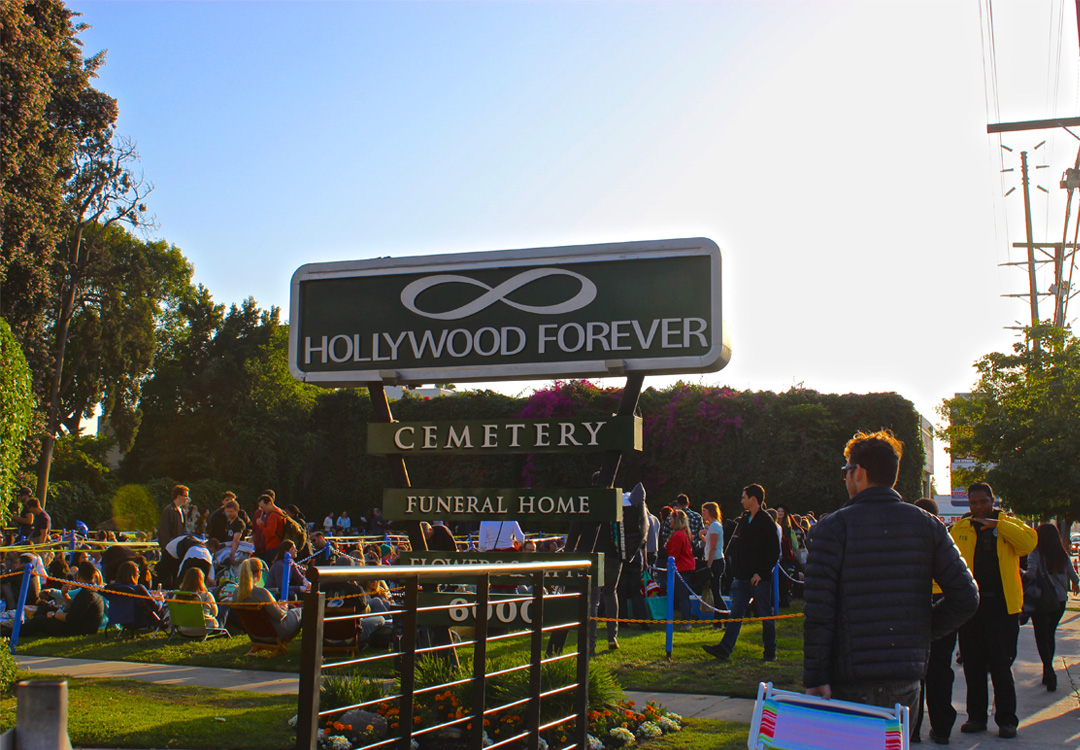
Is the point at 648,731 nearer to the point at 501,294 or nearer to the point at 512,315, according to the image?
the point at 512,315

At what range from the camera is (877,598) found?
3.95 m

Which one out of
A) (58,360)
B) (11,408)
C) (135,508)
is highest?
(58,360)

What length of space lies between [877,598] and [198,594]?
8.77 m

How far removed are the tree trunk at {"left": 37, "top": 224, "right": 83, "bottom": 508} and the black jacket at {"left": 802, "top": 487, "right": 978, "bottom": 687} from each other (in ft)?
96.7

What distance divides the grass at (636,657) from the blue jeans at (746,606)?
0.60 ft

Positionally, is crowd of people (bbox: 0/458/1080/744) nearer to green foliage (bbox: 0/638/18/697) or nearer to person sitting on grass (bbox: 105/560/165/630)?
person sitting on grass (bbox: 105/560/165/630)

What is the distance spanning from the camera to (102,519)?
35.0 meters

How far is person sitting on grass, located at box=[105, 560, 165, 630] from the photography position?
36.9 feet

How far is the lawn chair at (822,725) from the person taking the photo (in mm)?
3629

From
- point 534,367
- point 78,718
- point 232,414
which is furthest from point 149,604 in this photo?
point 232,414

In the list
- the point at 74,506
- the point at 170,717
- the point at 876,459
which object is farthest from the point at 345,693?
the point at 74,506

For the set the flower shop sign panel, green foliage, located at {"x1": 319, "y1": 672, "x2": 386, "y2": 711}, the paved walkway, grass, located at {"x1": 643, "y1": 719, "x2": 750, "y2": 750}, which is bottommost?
the paved walkway

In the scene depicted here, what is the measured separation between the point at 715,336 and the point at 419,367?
248 centimetres

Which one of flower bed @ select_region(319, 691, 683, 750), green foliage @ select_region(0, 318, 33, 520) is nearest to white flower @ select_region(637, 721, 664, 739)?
flower bed @ select_region(319, 691, 683, 750)
